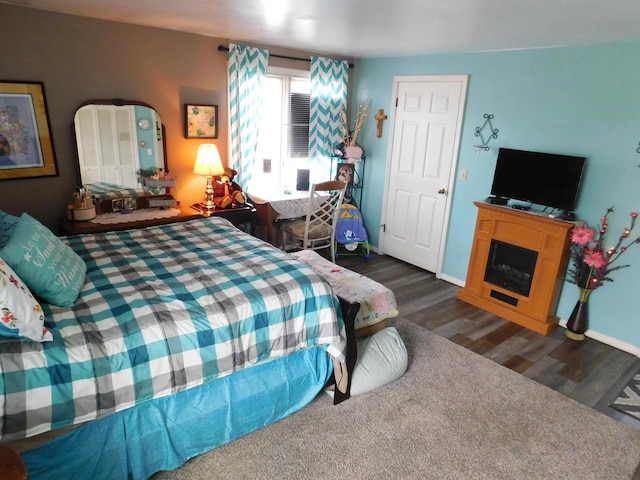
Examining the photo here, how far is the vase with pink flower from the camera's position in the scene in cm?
309

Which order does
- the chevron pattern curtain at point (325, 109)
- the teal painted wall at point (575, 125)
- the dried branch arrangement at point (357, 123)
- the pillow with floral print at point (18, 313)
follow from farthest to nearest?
the dried branch arrangement at point (357, 123) → the chevron pattern curtain at point (325, 109) → the teal painted wall at point (575, 125) → the pillow with floral print at point (18, 313)

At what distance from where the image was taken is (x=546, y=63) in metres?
3.36

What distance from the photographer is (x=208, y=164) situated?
3.86 m

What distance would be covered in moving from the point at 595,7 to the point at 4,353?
3.00 metres

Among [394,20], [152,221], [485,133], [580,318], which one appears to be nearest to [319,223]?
[152,221]

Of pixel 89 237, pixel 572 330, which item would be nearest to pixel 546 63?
pixel 572 330

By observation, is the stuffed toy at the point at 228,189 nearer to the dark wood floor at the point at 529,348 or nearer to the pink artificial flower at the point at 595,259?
the dark wood floor at the point at 529,348

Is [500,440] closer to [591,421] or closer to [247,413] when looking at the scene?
[591,421]

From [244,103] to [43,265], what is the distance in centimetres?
275

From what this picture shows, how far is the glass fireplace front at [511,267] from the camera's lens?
3543 millimetres

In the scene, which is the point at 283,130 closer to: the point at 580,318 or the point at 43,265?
the point at 43,265

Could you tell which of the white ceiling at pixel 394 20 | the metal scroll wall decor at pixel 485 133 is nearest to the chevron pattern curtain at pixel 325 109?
the white ceiling at pixel 394 20

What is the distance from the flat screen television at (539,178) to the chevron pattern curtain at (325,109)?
1.98 metres

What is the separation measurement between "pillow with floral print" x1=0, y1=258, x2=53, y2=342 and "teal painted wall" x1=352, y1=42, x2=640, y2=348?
3.59 metres
